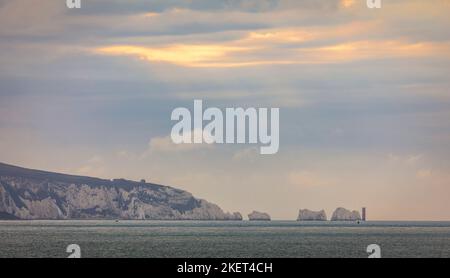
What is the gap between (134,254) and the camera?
391ft

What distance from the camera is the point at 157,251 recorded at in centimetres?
12450
